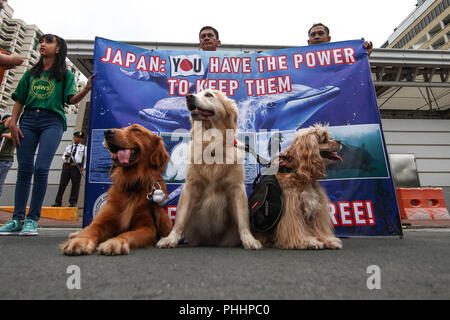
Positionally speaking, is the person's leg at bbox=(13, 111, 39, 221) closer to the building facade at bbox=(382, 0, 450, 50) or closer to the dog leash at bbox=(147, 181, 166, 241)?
the dog leash at bbox=(147, 181, 166, 241)

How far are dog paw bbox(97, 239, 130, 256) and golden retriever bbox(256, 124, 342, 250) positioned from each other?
3.87 feet

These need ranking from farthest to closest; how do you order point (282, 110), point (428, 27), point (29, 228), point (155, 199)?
point (428, 27) → point (282, 110) → point (29, 228) → point (155, 199)

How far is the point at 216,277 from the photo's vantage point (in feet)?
3.62

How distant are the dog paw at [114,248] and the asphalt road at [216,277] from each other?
9 cm

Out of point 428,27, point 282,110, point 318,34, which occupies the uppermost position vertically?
→ point 428,27

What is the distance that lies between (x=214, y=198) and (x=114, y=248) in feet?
2.94

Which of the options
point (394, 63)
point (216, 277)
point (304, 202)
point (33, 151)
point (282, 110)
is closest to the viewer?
point (216, 277)

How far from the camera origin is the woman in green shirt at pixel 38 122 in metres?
2.64

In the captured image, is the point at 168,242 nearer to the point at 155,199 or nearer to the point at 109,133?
the point at 155,199

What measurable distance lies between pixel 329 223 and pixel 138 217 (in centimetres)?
178

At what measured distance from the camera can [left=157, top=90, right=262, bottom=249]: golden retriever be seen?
2178 millimetres

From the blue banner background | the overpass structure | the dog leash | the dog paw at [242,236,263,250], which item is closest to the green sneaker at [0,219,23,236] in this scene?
the blue banner background

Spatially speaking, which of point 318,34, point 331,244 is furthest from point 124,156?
point 318,34

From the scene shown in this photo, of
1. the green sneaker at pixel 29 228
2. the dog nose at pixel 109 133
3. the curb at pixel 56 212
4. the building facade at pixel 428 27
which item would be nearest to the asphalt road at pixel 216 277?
the dog nose at pixel 109 133
